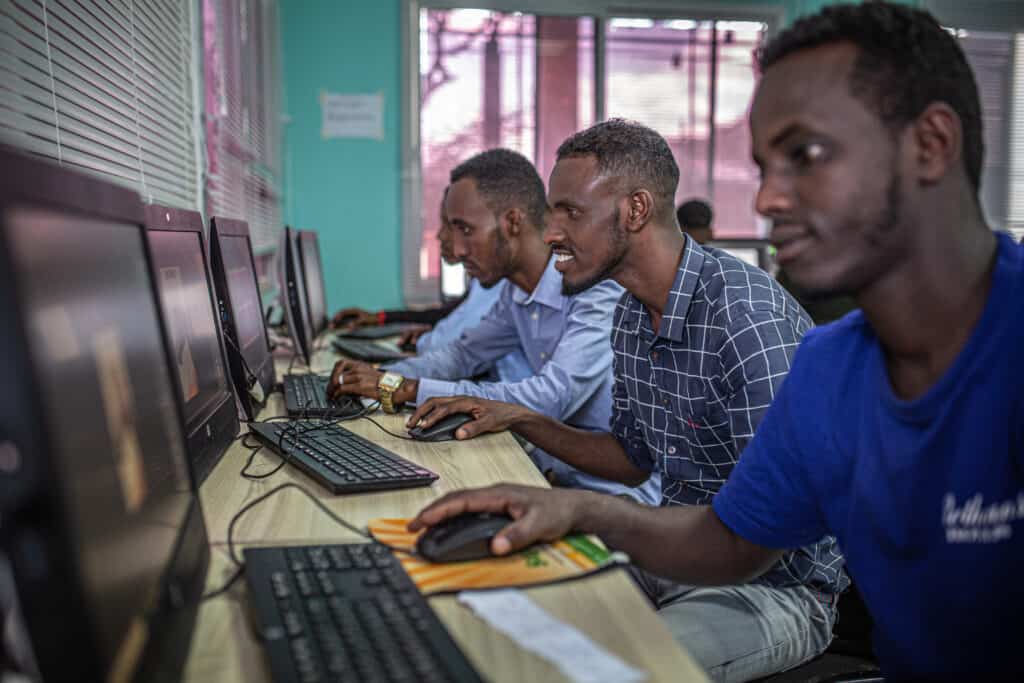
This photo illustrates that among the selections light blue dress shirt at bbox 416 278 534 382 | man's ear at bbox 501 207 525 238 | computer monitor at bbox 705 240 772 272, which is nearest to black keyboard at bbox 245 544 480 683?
man's ear at bbox 501 207 525 238

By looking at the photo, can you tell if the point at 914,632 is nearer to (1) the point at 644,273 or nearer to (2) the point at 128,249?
(2) the point at 128,249

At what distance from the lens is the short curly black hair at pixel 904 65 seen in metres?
0.83

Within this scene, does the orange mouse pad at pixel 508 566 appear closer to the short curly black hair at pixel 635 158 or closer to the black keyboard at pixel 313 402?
the black keyboard at pixel 313 402

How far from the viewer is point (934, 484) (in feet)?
2.66

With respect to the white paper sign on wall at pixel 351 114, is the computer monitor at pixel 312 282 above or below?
below

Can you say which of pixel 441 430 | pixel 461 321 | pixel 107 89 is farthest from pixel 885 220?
pixel 461 321

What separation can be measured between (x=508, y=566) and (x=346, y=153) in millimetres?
4335

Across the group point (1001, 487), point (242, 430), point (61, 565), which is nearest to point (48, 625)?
point (61, 565)

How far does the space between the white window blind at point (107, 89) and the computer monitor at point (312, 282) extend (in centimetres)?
60

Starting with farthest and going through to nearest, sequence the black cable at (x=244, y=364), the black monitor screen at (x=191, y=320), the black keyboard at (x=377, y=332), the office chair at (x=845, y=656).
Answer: the black keyboard at (x=377, y=332), the black cable at (x=244, y=364), the office chair at (x=845, y=656), the black monitor screen at (x=191, y=320)

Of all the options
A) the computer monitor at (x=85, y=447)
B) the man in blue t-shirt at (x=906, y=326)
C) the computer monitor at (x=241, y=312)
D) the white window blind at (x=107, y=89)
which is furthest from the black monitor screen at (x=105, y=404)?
the computer monitor at (x=241, y=312)

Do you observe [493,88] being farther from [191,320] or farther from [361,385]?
[191,320]

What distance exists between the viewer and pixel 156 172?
1.91 metres

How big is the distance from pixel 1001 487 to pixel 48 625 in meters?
0.76
